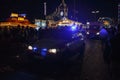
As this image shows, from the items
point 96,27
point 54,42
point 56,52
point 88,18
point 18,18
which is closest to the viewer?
point 56,52

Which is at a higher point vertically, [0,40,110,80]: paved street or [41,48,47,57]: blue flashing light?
[41,48,47,57]: blue flashing light

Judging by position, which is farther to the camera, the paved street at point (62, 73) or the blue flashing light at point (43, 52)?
the blue flashing light at point (43, 52)

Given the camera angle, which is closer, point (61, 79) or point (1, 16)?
point (61, 79)

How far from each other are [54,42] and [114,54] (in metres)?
4.54

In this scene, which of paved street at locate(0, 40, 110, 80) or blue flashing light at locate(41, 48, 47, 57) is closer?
paved street at locate(0, 40, 110, 80)

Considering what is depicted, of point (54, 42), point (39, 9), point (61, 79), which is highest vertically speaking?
point (39, 9)

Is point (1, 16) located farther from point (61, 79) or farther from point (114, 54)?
point (61, 79)

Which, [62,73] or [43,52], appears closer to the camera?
[62,73]

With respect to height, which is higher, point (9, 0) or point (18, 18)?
point (9, 0)

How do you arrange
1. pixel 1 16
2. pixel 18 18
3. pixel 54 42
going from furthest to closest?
pixel 1 16
pixel 18 18
pixel 54 42

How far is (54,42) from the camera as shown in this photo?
44.4ft

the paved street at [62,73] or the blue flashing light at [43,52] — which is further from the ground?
the blue flashing light at [43,52]

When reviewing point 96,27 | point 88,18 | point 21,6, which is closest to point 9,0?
point 21,6

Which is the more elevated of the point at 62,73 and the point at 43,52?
the point at 43,52
